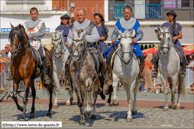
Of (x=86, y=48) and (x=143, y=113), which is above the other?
(x=86, y=48)

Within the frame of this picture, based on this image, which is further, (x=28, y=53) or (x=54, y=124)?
(x=28, y=53)

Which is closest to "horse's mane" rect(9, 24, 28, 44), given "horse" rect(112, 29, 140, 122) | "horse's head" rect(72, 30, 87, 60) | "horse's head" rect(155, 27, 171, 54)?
"horse's head" rect(72, 30, 87, 60)

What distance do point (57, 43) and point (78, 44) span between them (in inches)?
170

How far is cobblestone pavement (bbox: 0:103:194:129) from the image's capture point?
10852 mm

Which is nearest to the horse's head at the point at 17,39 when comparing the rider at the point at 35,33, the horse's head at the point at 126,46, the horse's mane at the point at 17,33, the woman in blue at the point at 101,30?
the horse's mane at the point at 17,33

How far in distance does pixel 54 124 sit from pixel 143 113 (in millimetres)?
3884

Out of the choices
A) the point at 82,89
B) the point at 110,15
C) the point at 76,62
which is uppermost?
the point at 110,15

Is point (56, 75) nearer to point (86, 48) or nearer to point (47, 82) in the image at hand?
point (47, 82)

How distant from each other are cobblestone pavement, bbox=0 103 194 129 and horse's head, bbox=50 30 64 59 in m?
Answer: 1.97

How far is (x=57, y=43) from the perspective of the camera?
15016mm

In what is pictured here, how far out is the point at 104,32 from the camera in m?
14.5

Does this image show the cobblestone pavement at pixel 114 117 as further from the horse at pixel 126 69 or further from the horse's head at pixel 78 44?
the horse's head at pixel 78 44

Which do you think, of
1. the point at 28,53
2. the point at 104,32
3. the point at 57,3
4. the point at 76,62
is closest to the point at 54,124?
the point at 76,62

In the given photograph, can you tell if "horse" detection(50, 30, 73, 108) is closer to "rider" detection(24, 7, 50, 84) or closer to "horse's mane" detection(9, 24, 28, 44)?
"rider" detection(24, 7, 50, 84)
